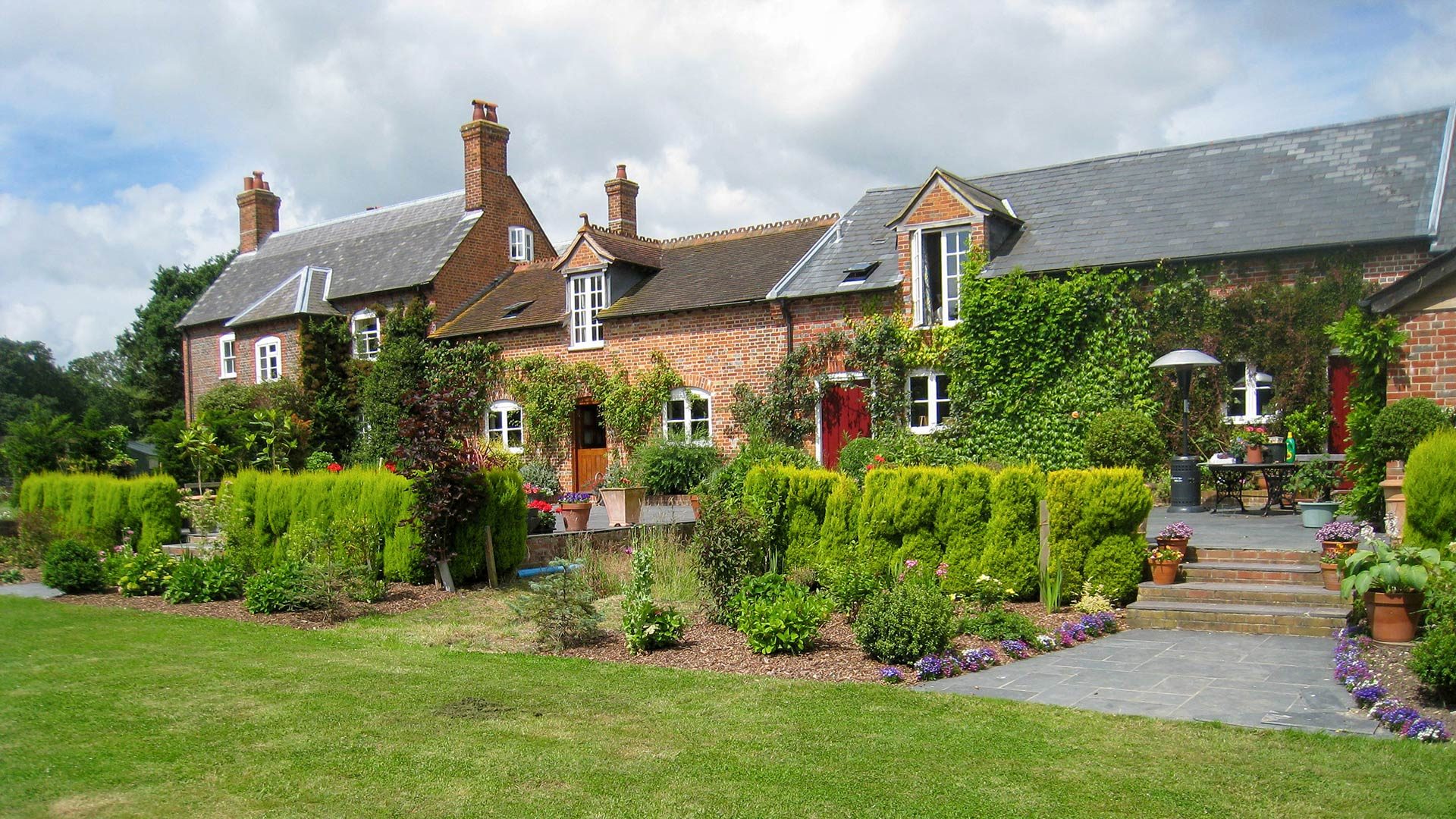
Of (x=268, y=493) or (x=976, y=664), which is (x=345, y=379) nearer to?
(x=268, y=493)

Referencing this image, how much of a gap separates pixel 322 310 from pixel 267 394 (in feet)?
9.97

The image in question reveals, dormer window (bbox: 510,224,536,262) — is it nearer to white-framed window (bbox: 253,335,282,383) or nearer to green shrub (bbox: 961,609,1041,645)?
white-framed window (bbox: 253,335,282,383)

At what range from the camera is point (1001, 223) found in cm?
1855

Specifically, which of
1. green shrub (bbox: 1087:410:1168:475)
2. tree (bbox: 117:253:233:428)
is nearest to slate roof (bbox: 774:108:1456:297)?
green shrub (bbox: 1087:410:1168:475)

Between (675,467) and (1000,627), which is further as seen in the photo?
Result: (675,467)

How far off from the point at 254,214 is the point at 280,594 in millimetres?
30604

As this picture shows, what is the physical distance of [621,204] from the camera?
27750 millimetres

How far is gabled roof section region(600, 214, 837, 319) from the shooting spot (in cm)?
2141

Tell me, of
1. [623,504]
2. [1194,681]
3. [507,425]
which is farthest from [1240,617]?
[507,425]

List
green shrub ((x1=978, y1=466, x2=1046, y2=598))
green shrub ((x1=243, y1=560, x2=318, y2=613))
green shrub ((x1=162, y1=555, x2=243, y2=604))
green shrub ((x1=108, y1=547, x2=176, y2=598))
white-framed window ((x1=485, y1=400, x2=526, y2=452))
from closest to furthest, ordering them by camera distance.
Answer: green shrub ((x1=978, y1=466, x2=1046, y2=598)) < green shrub ((x1=243, y1=560, x2=318, y2=613)) < green shrub ((x1=162, y1=555, x2=243, y2=604)) < green shrub ((x1=108, y1=547, x2=176, y2=598)) < white-framed window ((x1=485, y1=400, x2=526, y2=452))

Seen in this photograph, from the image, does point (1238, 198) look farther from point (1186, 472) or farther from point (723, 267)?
point (723, 267)

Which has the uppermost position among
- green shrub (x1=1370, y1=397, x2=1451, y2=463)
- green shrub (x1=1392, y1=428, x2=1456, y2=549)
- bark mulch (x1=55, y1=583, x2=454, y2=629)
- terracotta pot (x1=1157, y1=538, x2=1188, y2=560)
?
green shrub (x1=1370, y1=397, x2=1451, y2=463)

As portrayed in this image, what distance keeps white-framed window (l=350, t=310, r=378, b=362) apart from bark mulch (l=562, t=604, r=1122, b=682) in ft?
71.7

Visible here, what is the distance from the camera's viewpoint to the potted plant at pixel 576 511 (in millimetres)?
14188
